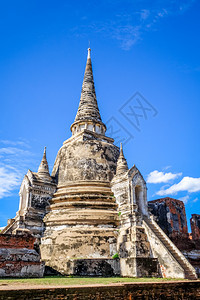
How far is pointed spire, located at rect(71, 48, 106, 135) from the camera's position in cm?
2214

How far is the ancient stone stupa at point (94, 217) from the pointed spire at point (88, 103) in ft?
7.04

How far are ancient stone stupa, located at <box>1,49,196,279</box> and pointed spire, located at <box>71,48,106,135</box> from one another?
7.04 feet

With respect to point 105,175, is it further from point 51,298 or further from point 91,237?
point 51,298

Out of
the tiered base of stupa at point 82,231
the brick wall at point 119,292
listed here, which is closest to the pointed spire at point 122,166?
the tiered base of stupa at point 82,231

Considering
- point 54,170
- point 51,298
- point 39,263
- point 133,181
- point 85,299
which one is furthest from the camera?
point 54,170

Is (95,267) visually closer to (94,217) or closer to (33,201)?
(94,217)

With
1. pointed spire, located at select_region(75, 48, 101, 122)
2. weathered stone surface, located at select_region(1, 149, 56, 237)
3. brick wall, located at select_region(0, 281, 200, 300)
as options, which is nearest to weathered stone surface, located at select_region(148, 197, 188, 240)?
pointed spire, located at select_region(75, 48, 101, 122)

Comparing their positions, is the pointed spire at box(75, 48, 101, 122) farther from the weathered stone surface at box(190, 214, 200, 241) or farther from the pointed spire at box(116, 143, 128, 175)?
the weathered stone surface at box(190, 214, 200, 241)

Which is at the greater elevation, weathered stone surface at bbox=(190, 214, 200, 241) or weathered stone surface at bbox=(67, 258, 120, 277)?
weathered stone surface at bbox=(190, 214, 200, 241)

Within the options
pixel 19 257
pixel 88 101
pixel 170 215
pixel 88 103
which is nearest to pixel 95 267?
pixel 19 257

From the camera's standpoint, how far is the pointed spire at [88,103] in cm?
2214

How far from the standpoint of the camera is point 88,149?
18.9 meters

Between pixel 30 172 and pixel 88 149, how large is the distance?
4.19 metres

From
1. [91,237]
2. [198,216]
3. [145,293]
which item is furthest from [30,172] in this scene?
[198,216]
